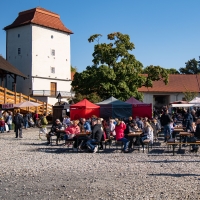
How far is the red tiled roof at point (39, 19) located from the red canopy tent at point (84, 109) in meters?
27.7

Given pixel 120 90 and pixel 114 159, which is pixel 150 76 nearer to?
pixel 120 90

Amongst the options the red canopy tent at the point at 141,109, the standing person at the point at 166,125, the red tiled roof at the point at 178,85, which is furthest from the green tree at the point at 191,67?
the standing person at the point at 166,125

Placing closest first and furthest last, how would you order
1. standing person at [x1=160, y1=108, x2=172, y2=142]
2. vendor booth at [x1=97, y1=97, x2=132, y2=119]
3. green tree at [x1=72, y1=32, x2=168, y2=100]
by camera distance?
standing person at [x1=160, y1=108, x2=172, y2=142] < vendor booth at [x1=97, y1=97, x2=132, y2=119] < green tree at [x1=72, y1=32, x2=168, y2=100]

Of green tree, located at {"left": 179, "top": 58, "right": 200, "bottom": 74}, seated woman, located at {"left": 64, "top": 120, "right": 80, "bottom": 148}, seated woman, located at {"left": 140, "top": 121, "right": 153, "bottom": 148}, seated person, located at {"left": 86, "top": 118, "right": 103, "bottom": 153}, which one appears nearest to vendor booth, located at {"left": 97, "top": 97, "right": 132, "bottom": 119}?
seated woman, located at {"left": 64, "top": 120, "right": 80, "bottom": 148}

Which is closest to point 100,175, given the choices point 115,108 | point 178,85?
point 115,108

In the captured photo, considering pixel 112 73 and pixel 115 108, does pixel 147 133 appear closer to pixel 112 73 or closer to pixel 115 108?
pixel 115 108

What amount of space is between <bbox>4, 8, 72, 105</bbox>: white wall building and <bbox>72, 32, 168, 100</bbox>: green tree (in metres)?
13.8

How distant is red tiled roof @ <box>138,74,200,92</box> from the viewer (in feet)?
202

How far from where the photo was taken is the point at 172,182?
8938 mm

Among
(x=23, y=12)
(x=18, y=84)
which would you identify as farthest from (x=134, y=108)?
(x=23, y=12)

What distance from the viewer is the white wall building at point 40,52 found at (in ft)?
175

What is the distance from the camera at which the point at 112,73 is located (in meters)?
39.2

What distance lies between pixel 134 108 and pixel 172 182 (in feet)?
63.6

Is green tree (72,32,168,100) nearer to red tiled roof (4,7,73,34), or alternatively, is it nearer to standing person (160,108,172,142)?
red tiled roof (4,7,73,34)
